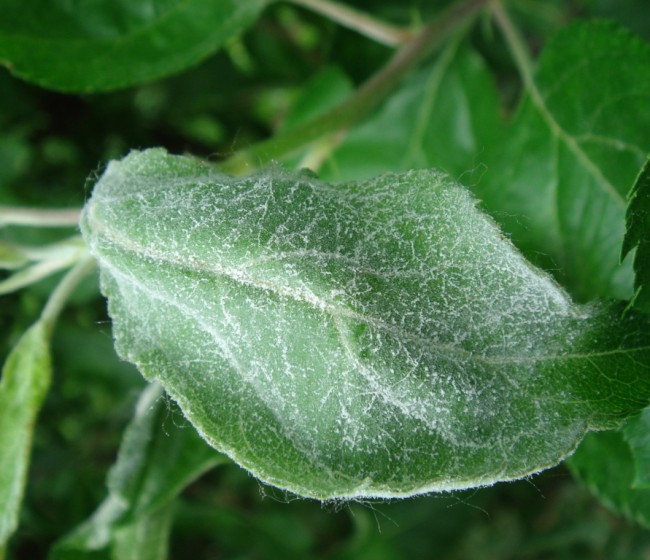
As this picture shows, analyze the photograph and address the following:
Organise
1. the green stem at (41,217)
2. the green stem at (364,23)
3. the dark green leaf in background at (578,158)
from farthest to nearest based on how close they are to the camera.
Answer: the green stem at (364,23) → the green stem at (41,217) → the dark green leaf in background at (578,158)

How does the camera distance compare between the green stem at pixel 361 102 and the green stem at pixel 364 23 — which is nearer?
Answer: the green stem at pixel 361 102

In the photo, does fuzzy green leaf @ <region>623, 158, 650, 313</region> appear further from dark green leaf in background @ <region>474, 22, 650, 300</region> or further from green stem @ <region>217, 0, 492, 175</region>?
green stem @ <region>217, 0, 492, 175</region>

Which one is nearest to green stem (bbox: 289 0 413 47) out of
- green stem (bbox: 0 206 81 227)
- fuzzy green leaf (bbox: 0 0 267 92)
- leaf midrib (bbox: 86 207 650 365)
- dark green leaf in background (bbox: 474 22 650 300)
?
fuzzy green leaf (bbox: 0 0 267 92)

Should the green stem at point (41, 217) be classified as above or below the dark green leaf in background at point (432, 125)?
below

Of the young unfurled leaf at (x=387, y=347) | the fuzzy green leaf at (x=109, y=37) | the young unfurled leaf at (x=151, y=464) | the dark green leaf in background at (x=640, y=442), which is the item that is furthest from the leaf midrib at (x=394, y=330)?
the fuzzy green leaf at (x=109, y=37)

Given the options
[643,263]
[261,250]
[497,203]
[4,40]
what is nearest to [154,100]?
[4,40]

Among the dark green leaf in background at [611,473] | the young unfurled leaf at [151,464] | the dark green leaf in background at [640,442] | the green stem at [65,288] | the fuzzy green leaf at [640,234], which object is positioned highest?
the fuzzy green leaf at [640,234]

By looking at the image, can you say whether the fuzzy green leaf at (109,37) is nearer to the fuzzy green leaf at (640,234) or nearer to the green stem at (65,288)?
the green stem at (65,288)
